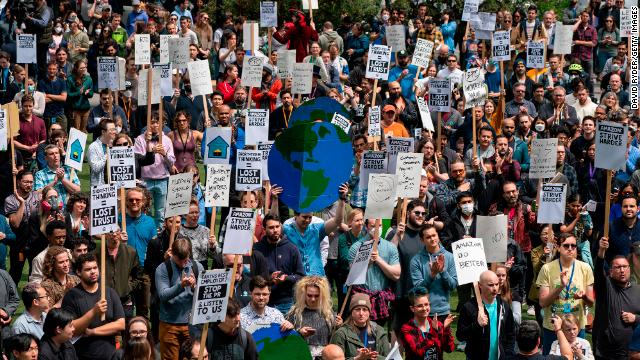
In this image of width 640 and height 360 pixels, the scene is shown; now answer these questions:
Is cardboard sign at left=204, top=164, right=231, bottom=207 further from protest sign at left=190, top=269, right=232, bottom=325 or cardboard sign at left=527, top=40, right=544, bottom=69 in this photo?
cardboard sign at left=527, top=40, right=544, bottom=69

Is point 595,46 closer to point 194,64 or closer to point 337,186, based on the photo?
point 194,64

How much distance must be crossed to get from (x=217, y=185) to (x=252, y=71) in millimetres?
5810

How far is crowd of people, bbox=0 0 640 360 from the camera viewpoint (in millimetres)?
13336

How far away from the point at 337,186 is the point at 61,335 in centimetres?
557

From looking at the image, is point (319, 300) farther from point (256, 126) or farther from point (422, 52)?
point (422, 52)

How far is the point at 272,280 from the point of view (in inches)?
570

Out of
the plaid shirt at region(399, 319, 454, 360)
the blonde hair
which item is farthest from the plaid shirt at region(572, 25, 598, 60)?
the blonde hair

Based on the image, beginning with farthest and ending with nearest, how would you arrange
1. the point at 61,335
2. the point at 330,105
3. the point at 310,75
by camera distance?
1. the point at 310,75
2. the point at 330,105
3. the point at 61,335

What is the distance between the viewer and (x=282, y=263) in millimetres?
14875

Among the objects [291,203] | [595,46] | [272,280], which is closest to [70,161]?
[291,203]

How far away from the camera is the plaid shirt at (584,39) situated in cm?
2894

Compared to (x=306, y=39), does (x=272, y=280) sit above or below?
below

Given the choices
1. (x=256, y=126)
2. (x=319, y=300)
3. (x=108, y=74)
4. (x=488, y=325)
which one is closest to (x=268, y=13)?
(x=108, y=74)

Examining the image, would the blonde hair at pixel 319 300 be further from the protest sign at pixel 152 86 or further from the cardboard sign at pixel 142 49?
the cardboard sign at pixel 142 49
